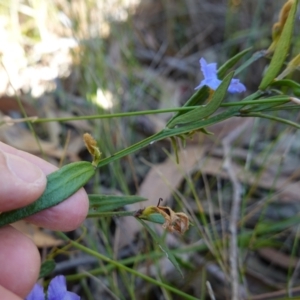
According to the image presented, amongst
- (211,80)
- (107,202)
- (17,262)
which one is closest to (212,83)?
(211,80)

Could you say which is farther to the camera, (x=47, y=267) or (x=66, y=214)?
(x=47, y=267)

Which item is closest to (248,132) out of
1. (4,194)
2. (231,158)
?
(231,158)

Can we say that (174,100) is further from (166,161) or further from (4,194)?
(4,194)

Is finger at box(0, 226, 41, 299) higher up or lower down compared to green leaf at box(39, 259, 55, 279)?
lower down

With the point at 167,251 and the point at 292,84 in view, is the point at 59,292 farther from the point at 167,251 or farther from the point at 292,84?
the point at 292,84

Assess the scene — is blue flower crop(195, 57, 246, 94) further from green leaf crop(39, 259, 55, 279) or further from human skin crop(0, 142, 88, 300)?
green leaf crop(39, 259, 55, 279)

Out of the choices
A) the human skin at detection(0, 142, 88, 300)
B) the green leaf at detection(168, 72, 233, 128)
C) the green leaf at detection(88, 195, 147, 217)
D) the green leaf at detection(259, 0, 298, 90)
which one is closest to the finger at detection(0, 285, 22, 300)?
the human skin at detection(0, 142, 88, 300)

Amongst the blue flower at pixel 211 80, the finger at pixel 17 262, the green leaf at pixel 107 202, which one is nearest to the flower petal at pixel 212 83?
the blue flower at pixel 211 80
